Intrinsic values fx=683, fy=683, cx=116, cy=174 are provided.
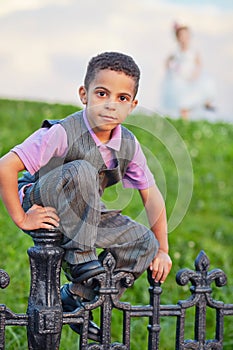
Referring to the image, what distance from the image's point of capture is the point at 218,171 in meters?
7.16

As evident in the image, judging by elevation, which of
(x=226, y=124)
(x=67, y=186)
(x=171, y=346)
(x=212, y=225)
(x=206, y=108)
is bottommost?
(x=171, y=346)

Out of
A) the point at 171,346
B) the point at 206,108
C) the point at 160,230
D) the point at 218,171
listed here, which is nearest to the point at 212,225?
the point at 218,171

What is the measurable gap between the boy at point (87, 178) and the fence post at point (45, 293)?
1.9 inches

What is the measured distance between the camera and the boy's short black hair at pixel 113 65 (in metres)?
2.47

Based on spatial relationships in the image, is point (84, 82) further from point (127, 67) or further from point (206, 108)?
point (206, 108)

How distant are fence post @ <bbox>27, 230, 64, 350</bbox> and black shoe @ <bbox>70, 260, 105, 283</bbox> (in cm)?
9

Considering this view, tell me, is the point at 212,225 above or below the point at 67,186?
above

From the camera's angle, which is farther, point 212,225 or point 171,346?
point 212,225

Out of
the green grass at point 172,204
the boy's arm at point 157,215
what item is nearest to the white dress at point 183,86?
the green grass at point 172,204

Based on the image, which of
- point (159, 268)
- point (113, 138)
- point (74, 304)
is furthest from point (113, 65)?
point (74, 304)

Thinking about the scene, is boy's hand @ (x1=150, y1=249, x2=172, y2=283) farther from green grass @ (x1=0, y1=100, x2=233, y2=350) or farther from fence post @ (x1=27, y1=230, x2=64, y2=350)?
fence post @ (x1=27, y1=230, x2=64, y2=350)

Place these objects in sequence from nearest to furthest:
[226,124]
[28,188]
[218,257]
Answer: [28,188] → [218,257] → [226,124]

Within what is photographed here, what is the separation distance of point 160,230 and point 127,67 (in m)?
0.69

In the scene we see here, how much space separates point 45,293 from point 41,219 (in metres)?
0.29
